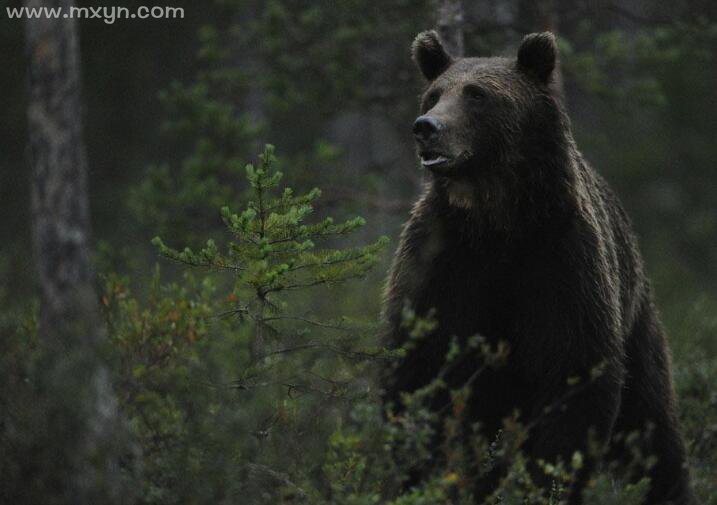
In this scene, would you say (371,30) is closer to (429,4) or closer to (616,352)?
(429,4)

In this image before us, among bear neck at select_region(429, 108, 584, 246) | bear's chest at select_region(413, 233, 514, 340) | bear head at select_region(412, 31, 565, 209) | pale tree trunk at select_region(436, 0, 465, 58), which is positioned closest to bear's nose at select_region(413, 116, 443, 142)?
bear head at select_region(412, 31, 565, 209)

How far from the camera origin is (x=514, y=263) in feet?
19.1

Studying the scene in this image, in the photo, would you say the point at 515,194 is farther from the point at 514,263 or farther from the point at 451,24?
the point at 451,24

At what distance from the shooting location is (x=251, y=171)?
4895mm

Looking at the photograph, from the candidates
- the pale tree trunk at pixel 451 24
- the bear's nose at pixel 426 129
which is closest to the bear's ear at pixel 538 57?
the bear's nose at pixel 426 129

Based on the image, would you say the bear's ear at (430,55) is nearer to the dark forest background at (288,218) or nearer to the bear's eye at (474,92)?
the bear's eye at (474,92)

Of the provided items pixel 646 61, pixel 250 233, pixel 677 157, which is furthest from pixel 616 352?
pixel 677 157

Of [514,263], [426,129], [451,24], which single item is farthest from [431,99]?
[451,24]

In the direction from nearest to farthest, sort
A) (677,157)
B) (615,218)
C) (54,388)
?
A: (54,388) → (615,218) → (677,157)

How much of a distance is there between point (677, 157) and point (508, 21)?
15.3 meters

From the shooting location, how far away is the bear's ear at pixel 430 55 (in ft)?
20.7

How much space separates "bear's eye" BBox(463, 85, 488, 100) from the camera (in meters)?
5.90

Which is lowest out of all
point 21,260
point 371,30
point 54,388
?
point 21,260

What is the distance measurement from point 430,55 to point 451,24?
2044 millimetres
